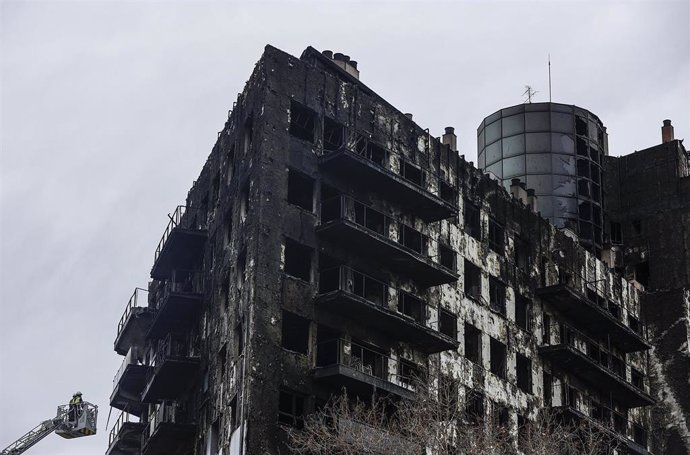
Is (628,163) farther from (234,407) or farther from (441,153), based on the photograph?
(234,407)

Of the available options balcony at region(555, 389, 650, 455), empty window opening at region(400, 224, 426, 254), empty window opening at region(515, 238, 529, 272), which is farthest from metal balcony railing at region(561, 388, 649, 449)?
empty window opening at region(400, 224, 426, 254)

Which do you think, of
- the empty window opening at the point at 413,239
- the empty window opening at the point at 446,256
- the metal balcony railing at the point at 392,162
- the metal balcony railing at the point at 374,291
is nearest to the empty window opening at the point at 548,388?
the empty window opening at the point at 446,256

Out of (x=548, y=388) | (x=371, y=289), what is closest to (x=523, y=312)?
(x=548, y=388)

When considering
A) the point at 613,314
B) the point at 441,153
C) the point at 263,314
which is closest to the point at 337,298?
the point at 263,314

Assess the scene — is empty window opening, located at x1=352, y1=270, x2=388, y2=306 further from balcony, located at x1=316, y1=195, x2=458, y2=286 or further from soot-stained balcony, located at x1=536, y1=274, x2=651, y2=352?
soot-stained balcony, located at x1=536, y1=274, x2=651, y2=352

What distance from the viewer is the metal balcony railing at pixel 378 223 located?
2173 inches

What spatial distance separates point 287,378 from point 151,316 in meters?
18.8

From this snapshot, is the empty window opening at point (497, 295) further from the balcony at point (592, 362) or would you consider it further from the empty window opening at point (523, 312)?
the balcony at point (592, 362)

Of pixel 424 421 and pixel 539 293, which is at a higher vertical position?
pixel 539 293

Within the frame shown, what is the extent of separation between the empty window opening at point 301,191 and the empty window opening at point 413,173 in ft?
20.7

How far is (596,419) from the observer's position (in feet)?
227

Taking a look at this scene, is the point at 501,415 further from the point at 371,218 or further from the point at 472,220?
the point at 371,218

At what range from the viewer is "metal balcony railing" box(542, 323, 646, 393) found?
2680 inches

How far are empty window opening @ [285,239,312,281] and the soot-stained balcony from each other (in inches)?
711
